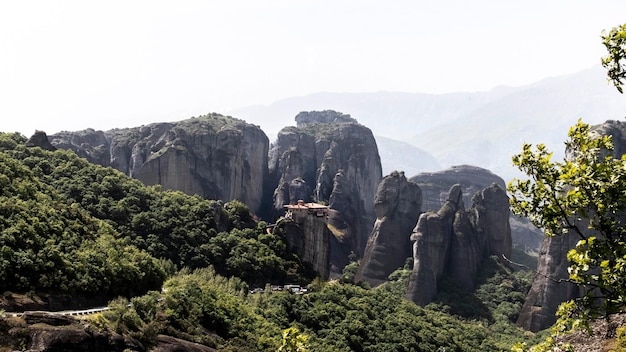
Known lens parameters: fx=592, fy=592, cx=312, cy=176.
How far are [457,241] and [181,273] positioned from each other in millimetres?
60167

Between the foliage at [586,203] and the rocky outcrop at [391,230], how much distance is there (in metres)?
94.0

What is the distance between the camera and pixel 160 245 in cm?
6425

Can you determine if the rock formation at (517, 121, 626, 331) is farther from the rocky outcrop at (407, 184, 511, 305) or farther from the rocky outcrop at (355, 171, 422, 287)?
the rocky outcrop at (355, 171, 422, 287)

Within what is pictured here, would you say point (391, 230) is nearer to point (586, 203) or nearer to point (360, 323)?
point (360, 323)

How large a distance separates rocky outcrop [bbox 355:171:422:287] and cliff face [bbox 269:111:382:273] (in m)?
14.0

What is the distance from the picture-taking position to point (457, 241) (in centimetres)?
10500

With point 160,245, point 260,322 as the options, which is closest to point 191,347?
point 260,322

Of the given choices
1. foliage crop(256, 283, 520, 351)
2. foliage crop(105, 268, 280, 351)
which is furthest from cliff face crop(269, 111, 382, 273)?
foliage crop(105, 268, 280, 351)

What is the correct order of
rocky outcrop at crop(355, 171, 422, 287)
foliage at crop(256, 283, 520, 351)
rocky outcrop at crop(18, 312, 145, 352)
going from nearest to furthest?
rocky outcrop at crop(18, 312, 145, 352)
foliage at crop(256, 283, 520, 351)
rocky outcrop at crop(355, 171, 422, 287)

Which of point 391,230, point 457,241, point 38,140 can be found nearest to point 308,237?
point 38,140

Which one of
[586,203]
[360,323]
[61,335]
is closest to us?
[586,203]

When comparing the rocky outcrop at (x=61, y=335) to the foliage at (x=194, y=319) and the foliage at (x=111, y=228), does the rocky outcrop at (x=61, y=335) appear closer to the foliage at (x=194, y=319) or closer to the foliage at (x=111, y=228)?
the foliage at (x=194, y=319)

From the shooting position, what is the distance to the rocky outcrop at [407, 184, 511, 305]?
97.9 metres

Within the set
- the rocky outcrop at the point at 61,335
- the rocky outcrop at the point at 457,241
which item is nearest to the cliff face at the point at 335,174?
the rocky outcrop at the point at 457,241
